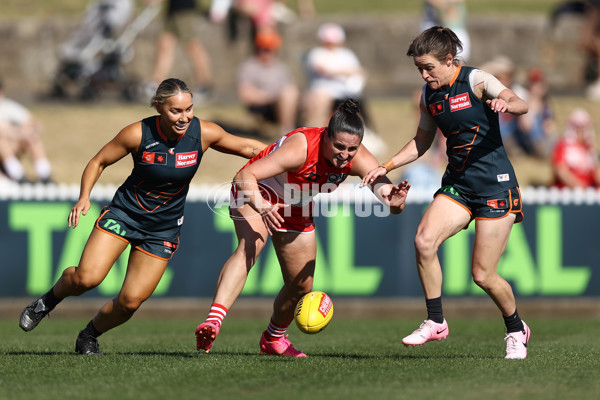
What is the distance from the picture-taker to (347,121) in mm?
7109

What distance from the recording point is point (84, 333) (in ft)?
26.3

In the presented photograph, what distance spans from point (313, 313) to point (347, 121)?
4.93ft

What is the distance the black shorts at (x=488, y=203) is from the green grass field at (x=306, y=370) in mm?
1105

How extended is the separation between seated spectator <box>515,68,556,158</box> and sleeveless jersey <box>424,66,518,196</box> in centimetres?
907

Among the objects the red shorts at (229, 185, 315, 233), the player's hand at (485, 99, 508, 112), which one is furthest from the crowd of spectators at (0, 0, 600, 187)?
the player's hand at (485, 99, 508, 112)

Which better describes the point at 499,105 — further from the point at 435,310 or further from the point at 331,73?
the point at 331,73

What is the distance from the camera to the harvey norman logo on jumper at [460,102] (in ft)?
24.2

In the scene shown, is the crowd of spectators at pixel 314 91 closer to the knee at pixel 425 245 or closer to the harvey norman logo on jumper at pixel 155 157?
the knee at pixel 425 245

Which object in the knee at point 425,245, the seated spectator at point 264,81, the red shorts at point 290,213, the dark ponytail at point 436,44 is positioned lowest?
the knee at point 425,245

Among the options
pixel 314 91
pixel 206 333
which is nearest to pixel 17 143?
pixel 314 91

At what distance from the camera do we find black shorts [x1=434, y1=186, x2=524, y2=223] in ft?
24.5

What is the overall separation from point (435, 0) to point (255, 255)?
9.44m

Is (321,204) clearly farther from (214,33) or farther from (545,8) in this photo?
(545,8)

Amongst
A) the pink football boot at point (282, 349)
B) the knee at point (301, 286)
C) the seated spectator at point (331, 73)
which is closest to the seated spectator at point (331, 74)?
the seated spectator at point (331, 73)
